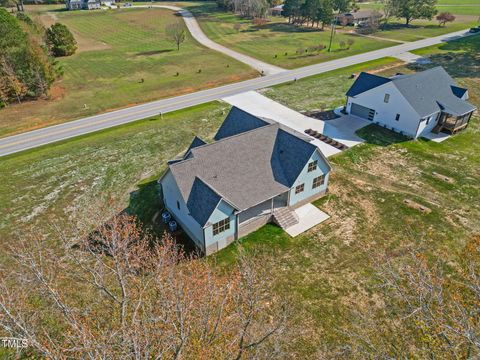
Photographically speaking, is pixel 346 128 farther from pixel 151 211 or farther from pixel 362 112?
pixel 151 211

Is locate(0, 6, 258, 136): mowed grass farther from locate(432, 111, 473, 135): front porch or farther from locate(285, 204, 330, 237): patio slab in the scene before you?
→ locate(285, 204, 330, 237): patio slab

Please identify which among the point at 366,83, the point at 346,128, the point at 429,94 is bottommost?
the point at 346,128

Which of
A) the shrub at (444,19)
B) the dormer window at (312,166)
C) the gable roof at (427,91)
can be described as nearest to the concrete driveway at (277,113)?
the gable roof at (427,91)

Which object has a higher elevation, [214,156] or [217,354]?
[214,156]

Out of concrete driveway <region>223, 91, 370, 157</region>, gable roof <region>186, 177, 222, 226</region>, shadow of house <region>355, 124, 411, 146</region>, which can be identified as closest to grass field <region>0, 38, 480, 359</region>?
shadow of house <region>355, 124, 411, 146</region>

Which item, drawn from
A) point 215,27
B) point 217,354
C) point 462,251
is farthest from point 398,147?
point 215,27

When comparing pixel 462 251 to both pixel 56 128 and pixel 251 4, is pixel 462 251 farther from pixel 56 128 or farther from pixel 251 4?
pixel 251 4

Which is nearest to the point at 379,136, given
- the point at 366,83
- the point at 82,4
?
the point at 366,83
